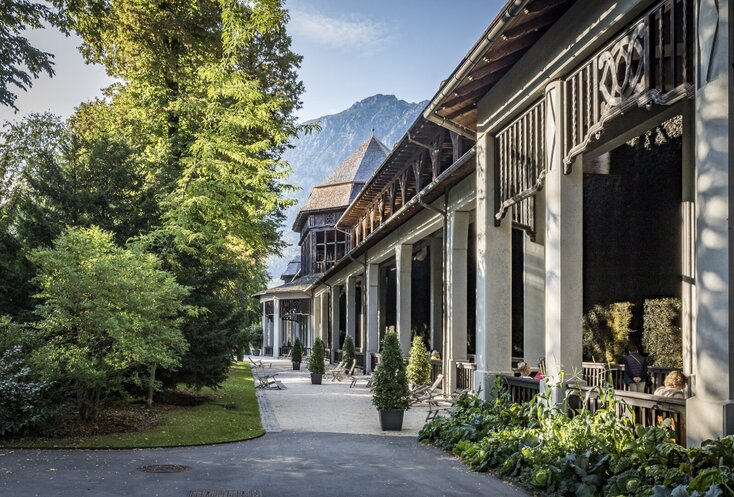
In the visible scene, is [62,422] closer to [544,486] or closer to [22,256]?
→ [22,256]

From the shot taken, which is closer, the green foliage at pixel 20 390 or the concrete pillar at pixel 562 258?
the concrete pillar at pixel 562 258

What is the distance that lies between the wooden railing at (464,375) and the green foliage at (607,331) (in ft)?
10.0

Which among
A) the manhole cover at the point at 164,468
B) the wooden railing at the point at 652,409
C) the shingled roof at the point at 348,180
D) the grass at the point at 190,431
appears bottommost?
the grass at the point at 190,431

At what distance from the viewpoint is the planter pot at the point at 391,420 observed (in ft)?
50.8

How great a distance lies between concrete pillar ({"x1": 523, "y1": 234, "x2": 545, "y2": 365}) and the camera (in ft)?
53.9

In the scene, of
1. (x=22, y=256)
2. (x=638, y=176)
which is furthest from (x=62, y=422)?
(x=638, y=176)

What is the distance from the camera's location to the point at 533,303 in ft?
56.0

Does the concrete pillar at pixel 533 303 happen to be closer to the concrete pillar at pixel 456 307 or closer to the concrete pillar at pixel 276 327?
the concrete pillar at pixel 456 307

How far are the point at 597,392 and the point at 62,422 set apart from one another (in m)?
9.53

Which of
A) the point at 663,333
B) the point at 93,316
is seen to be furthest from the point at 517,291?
the point at 93,316

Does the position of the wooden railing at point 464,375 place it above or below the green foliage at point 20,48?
below

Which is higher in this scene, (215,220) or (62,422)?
(215,220)

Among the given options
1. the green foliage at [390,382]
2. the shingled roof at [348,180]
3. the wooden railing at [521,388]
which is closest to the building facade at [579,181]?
the wooden railing at [521,388]

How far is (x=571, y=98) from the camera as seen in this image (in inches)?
423
